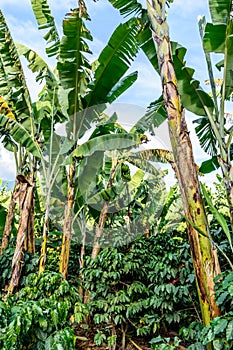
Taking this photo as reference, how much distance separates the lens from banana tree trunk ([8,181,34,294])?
4004mm

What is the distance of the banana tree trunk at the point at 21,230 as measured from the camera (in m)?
4.00

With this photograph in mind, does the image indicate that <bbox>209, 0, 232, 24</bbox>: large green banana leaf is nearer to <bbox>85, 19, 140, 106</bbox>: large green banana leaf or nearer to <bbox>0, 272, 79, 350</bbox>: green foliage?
<bbox>85, 19, 140, 106</bbox>: large green banana leaf

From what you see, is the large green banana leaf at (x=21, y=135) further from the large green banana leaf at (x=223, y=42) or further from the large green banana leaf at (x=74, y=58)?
the large green banana leaf at (x=223, y=42)

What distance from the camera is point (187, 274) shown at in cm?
318

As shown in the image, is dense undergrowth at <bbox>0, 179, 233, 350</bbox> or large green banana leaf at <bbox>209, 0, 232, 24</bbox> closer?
dense undergrowth at <bbox>0, 179, 233, 350</bbox>

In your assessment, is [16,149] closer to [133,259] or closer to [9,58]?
[9,58]

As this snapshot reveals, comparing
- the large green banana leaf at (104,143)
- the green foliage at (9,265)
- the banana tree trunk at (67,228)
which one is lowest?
the green foliage at (9,265)

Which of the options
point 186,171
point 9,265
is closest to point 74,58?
point 186,171

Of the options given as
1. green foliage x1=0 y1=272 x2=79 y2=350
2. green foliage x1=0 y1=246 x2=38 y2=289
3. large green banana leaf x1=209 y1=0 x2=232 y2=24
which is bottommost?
green foliage x1=0 y1=272 x2=79 y2=350

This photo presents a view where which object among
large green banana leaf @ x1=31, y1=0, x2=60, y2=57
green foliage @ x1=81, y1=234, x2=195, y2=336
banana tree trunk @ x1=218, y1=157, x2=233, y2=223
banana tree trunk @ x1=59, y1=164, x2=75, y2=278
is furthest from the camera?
large green banana leaf @ x1=31, y1=0, x2=60, y2=57

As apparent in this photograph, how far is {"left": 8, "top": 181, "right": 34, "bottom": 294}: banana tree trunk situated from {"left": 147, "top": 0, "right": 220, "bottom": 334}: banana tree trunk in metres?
2.41

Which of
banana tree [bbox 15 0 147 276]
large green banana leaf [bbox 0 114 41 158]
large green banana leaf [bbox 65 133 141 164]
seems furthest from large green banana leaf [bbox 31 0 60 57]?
large green banana leaf [bbox 65 133 141 164]

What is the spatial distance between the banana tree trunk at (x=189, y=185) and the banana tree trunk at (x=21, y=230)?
2.41 meters

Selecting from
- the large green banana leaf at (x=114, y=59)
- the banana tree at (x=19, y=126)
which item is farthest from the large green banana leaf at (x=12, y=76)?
the large green banana leaf at (x=114, y=59)
